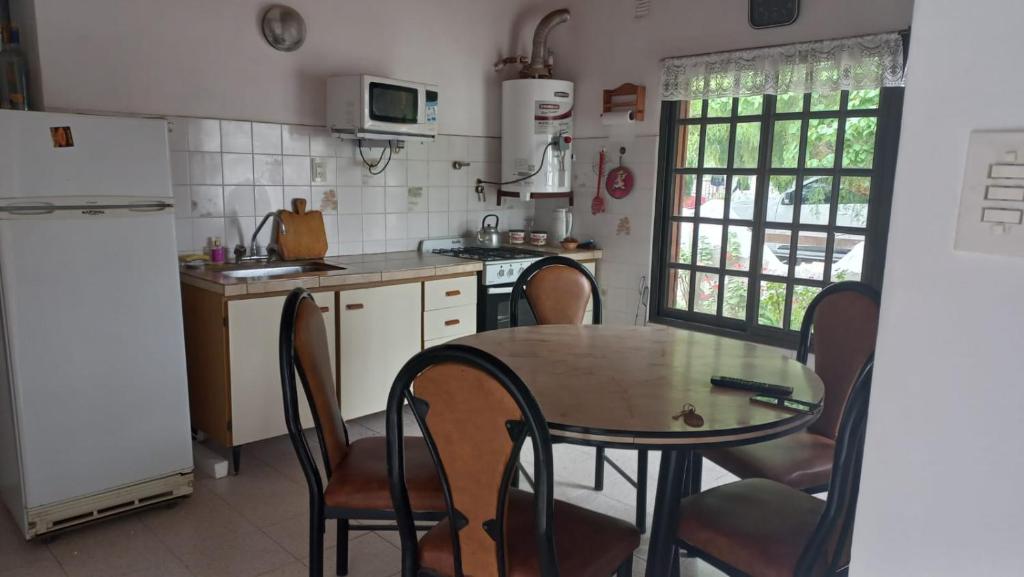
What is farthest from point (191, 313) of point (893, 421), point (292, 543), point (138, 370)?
point (893, 421)

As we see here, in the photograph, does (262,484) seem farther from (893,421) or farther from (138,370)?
(893,421)

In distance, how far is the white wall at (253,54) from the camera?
2.99 metres

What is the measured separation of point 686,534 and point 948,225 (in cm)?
130

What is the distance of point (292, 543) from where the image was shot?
252 centimetres

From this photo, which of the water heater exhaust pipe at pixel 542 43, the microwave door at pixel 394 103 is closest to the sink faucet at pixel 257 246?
the microwave door at pixel 394 103

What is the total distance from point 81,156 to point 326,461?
4.62 ft

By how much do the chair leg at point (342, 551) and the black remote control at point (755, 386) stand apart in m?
1.27

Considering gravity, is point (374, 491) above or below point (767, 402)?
below

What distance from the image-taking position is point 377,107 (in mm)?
3625

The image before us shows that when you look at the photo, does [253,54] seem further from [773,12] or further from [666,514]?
[666,514]

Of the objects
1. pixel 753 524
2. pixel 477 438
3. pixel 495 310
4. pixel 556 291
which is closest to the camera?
pixel 477 438

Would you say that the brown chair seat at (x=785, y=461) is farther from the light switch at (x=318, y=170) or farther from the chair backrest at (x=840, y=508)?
the light switch at (x=318, y=170)

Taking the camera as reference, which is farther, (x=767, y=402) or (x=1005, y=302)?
(x=767, y=402)

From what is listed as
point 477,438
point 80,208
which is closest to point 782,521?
point 477,438
